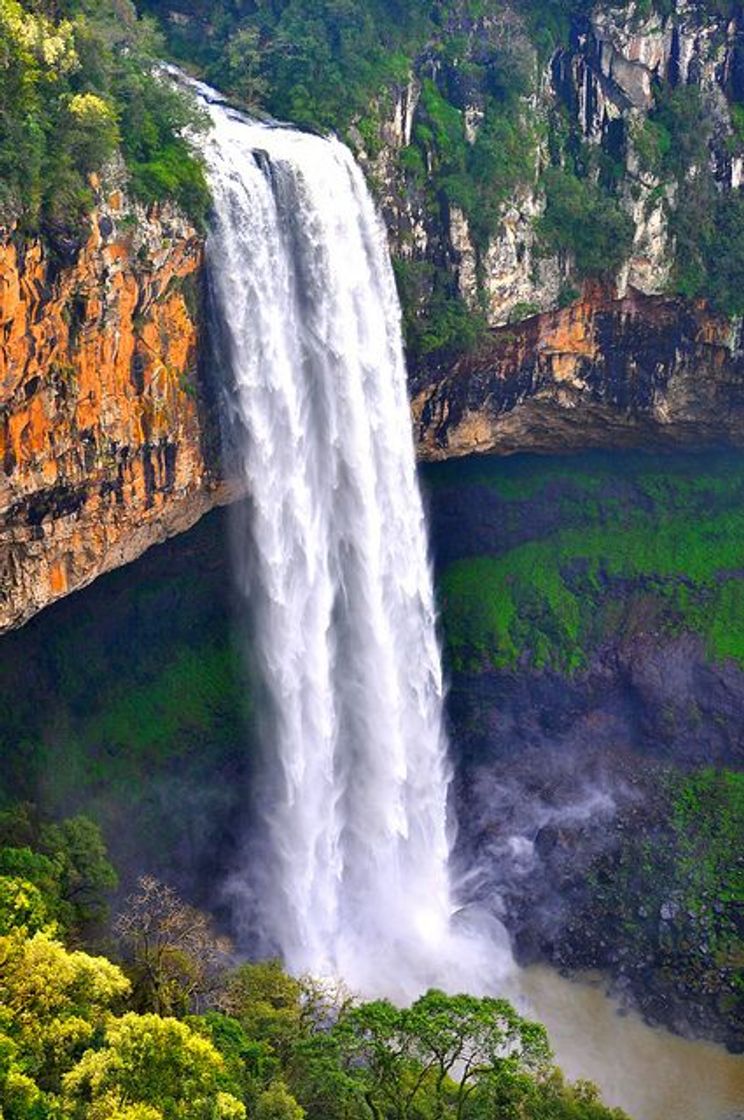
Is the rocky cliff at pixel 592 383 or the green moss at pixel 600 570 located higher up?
the rocky cliff at pixel 592 383

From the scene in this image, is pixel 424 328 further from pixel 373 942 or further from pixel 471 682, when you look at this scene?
pixel 373 942

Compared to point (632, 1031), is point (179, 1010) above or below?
above

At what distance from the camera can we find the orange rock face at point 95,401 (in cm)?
1873

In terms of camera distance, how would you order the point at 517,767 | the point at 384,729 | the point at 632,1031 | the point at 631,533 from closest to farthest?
the point at 632,1031 < the point at 384,729 < the point at 517,767 < the point at 631,533

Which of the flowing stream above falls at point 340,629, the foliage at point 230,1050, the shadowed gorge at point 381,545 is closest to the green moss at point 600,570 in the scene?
the shadowed gorge at point 381,545

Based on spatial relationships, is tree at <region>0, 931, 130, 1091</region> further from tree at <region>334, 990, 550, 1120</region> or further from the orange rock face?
the orange rock face

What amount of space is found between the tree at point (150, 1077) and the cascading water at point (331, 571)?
34.4 ft

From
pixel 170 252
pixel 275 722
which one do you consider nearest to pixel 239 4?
pixel 170 252

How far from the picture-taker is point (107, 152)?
1912 cm

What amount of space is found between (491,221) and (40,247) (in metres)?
12.9

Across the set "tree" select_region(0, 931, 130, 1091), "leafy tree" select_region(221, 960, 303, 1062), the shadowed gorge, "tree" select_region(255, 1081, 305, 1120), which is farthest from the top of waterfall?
"tree" select_region(255, 1081, 305, 1120)

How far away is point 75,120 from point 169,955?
13.7 m

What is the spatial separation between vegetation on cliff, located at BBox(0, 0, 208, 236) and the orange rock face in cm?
60

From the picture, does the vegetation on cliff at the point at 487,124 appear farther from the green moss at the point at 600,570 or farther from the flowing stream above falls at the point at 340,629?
the green moss at the point at 600,570
